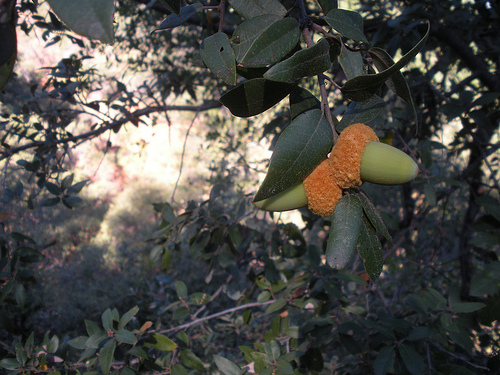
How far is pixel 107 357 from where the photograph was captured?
0.79 meters

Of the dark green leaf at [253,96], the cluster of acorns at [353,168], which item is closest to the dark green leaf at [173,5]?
the dark green leaf at [253,96]

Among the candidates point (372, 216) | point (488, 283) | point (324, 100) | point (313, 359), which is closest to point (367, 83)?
point (324, 100)

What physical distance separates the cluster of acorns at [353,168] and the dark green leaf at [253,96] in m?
0.10

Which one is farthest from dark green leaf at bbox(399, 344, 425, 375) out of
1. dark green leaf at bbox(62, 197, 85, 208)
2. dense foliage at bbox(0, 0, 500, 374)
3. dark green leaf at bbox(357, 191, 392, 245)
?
dark green leaf at bbox(62, 197, 85, 208)

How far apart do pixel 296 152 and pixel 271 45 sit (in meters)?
0.13

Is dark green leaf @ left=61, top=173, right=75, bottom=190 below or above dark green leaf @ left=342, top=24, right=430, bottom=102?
above

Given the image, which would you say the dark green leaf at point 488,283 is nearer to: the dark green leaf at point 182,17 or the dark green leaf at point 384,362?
the dark green leaf at point 384,362

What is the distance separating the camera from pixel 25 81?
171 inches

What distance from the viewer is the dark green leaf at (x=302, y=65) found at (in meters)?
0.34

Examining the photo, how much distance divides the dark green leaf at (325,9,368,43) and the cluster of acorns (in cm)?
12

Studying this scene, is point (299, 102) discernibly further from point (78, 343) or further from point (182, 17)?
point (78, 343)

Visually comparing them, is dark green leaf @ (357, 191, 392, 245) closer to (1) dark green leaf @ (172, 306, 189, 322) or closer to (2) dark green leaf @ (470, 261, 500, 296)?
(2) dark green leaf @ (470, 261, 500, 296)

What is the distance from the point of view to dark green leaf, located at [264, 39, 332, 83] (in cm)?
34

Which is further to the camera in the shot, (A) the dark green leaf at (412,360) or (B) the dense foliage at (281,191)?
(A) the dark green leaf at (412,360)
